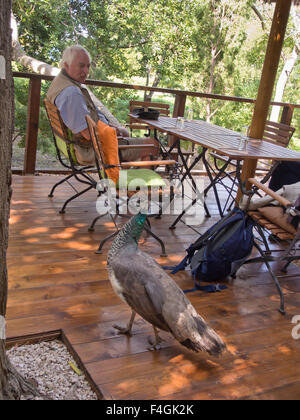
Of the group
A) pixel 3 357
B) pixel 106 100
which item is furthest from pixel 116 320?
pixel 106 100

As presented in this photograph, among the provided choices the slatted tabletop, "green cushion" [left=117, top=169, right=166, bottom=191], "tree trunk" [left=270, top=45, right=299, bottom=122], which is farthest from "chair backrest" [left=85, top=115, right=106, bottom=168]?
"tree trunk" [left=270, top=45, right=299, bottom=122]

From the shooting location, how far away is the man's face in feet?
12.7

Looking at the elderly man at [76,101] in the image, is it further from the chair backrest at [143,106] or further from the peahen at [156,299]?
the peahen at [156,299]

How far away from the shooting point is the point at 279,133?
205 inches

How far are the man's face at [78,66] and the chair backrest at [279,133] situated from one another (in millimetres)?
2497

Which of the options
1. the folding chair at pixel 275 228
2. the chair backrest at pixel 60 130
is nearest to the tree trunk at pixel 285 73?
the chair backrest at pixel 60 130

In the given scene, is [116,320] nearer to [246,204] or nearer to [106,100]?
[246,204]

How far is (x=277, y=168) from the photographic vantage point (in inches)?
165

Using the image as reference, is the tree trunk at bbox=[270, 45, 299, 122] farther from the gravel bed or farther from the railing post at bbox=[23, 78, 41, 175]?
the gravel bed

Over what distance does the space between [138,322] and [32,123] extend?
10.5ft

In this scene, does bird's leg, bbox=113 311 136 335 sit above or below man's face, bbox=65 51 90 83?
below

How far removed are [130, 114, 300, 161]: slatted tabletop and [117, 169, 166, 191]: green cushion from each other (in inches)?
19.2

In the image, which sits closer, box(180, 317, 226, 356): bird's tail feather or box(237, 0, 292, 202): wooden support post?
box(180, 317, 226, 356): bird's tail feather

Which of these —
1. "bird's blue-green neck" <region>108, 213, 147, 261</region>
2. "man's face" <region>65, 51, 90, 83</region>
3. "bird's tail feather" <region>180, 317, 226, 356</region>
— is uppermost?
"man's face" <region>65, 51, 90, 83</region>
